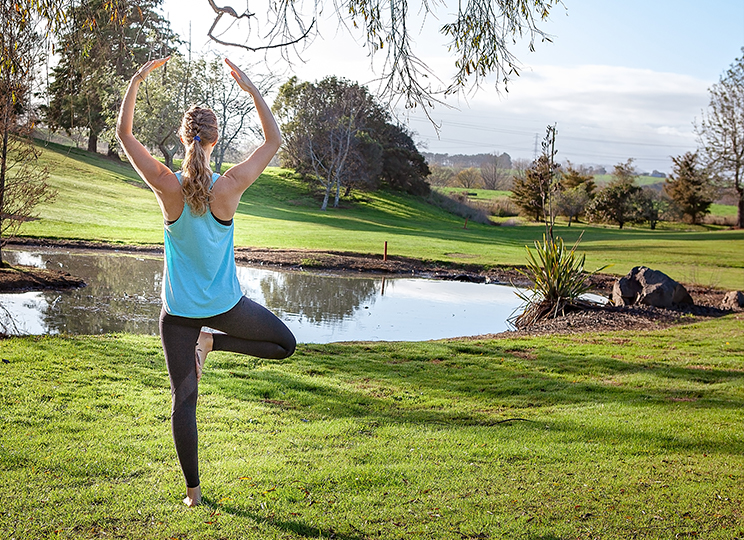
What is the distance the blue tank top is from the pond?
7787mm

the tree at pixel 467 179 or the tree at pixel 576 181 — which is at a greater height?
the tree at pixel 467 179

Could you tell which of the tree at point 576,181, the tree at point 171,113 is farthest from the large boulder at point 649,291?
the tree at point 576,181

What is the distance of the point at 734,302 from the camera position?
16.1m

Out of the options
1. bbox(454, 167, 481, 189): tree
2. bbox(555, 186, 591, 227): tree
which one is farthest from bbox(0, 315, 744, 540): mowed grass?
bbox(454, 167, 481, 189): tree

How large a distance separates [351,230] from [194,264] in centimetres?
3322

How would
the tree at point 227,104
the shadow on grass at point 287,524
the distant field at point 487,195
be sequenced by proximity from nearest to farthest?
the shadow on grass at point 287,524, the tree at point 227,104, the distant field at point 487,195

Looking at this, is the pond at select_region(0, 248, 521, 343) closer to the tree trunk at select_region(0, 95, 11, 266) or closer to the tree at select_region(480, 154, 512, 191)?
the tree trunk at select_region(0, 95, 11, 266)

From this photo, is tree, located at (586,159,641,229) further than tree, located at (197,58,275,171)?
Yes

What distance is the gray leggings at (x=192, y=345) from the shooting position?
3328 millimetres

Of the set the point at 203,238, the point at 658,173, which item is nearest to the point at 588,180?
the point at 203,238

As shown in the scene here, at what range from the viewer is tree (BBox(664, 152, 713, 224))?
4802 cm

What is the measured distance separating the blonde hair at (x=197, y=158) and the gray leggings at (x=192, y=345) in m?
0.58

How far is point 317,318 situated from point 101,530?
10077 millimetres

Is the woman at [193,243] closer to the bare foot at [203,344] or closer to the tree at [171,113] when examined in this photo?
the bare foot at [203,344]
